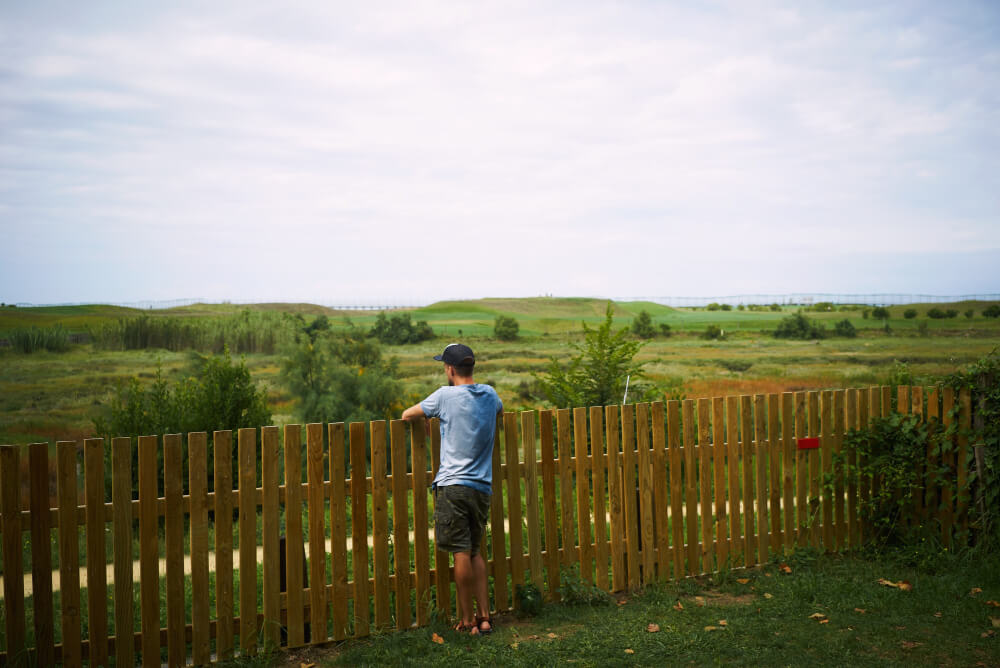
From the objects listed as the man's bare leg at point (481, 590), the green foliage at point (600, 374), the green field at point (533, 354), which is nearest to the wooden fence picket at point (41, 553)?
the man's bare leg at point (481, 590)

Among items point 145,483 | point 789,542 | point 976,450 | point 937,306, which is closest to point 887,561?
point 789,542

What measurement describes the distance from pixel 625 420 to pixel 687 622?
141 centimetres

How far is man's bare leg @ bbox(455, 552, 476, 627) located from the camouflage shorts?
0.07 m

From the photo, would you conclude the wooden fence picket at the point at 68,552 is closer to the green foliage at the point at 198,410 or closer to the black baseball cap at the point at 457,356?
the black baseball cap at the point at 457,356

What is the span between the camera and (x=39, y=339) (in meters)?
18.5

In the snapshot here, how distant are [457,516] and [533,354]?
1945cm

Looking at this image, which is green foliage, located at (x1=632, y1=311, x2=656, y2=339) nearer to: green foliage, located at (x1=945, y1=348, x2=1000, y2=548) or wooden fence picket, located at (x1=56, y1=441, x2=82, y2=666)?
green foliage, located at (x1=945, y1=348, x2=1000, y2=548)

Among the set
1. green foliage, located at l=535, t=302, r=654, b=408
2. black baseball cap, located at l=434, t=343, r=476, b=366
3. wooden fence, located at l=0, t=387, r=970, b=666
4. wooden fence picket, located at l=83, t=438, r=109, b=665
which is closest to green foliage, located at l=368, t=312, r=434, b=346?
green foliage, located at l=535, t=302, r=654, b=408

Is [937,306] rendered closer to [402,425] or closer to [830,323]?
[830,323]

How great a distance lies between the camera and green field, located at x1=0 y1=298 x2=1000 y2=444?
17562 millimetres

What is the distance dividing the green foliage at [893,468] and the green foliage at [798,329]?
1844cm

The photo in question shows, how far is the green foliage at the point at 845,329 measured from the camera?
2328cm

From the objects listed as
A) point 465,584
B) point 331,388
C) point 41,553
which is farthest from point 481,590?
point 331,388

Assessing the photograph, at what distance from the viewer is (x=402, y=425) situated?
4598 mm
